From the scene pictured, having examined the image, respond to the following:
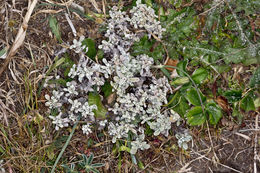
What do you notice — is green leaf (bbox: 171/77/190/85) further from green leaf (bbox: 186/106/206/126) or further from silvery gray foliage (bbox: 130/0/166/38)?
silvery gray foliage (bbox: 130/0/166/38)

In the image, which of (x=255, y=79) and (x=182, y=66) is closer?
(x=182, y=66)

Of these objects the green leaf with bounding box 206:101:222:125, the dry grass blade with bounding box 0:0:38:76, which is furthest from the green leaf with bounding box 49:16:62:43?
the green leaf with bounding box 206:101:222:125

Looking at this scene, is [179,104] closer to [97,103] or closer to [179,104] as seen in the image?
[179,104]

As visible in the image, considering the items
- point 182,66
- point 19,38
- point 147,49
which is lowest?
point 182,66

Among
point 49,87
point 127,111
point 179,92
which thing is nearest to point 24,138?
point 49,87

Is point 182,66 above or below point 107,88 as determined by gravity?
above

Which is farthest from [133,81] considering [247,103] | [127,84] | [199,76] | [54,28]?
[247,103]

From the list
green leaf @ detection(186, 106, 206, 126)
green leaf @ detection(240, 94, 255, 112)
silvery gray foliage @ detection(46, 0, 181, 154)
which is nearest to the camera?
silvery gray foliage @ detection(46, 0, 181, 154)

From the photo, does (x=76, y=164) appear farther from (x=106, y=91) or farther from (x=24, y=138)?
(x=106, y=91)
